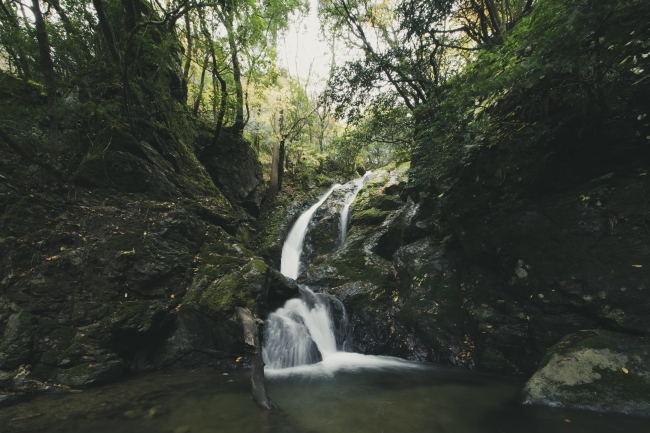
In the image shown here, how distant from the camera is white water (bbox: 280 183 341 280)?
11617 millimetres

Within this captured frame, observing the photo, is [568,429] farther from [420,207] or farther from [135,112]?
[135,112]

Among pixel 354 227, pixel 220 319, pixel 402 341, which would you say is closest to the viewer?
pixel 220 319

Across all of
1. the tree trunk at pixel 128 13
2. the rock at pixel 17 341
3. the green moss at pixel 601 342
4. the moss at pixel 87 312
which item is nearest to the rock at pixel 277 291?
the moss at pixel 87 312

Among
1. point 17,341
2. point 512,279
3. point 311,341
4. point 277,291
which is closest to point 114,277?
point 17,341

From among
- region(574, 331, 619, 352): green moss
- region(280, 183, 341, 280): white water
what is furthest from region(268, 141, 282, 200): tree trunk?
region(574, 331, 619, 352): green moss

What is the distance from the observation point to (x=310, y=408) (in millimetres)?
4035

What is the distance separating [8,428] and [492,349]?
7.08m

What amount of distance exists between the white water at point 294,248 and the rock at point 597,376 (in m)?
8.42

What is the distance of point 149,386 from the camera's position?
465 cm

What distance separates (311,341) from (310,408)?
2595 millimetres

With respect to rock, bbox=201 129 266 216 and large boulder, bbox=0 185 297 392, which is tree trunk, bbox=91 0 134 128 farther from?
rock, bbox=201 129 266 216

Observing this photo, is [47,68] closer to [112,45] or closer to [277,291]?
[112,45]

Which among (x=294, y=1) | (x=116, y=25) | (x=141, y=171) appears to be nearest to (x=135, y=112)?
(x=141, y=171)

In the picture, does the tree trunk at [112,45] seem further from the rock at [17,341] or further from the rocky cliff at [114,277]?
the rock at [17,341]
